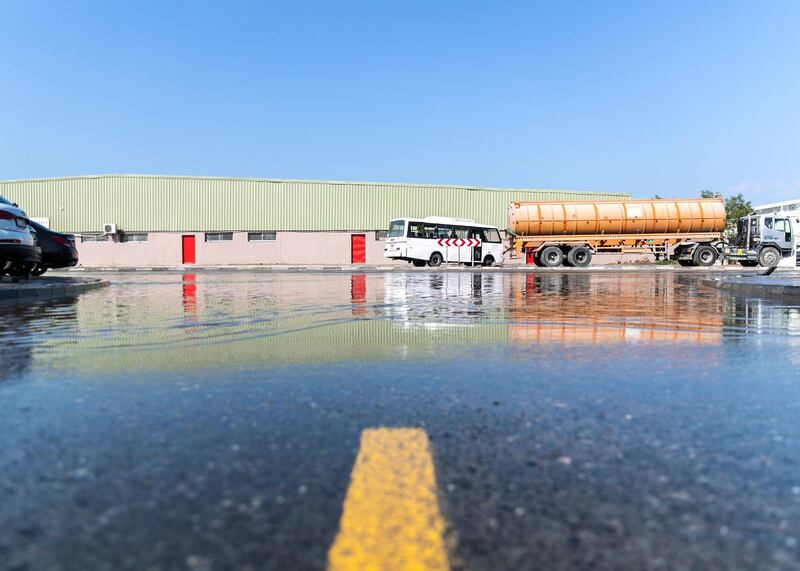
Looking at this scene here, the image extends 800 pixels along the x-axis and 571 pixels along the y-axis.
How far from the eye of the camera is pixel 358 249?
47344mm

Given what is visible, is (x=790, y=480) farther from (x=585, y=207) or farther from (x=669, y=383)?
(x=585, y=207)

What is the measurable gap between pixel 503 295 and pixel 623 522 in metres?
11.0

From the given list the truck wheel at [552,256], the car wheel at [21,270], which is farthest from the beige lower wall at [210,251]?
the car wheel at [21,270]

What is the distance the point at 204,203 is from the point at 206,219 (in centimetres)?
118

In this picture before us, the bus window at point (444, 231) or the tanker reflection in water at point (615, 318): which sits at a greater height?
the bus window at point (444, 231)

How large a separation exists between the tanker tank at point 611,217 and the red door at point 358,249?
17.2 m

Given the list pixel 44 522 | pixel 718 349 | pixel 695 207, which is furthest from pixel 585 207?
pixel 44 522

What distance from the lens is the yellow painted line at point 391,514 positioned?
6.00 feet

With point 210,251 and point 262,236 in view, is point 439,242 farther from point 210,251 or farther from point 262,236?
point 210,251

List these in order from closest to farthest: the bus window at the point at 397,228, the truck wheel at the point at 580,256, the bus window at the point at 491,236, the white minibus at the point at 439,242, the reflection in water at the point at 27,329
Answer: the reflection in water at the point at 27,329, the truck wheel at the point at 580,256, the white minibus at the point at 439,242, the bus window at the point at 397,228, the bus window at the point at 491,236

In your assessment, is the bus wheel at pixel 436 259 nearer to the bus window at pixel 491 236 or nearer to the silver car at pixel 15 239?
the bus window at pixel 491 236

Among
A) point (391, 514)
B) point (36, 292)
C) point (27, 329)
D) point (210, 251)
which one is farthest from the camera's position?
point (210, 251)

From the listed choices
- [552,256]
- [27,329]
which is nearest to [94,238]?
[552,256]

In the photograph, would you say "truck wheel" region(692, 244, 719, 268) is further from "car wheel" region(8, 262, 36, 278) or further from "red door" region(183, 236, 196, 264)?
"red door" region(183, 236, 196, 264)
